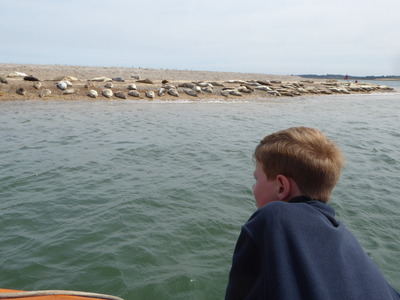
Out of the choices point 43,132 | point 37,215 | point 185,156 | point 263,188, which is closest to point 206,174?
point 185,156

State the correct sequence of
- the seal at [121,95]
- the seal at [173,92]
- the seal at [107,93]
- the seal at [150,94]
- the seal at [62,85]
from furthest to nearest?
the seal at [173,92] < the seal at [150,94] < the seal at [121,95] < the seal at [107,93] < the seal at [62,85]

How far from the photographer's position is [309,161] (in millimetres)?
1589

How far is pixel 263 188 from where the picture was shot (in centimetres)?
178

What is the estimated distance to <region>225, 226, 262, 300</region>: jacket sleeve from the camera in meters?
1.40

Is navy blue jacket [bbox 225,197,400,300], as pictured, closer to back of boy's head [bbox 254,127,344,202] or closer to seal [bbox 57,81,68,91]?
back of boy's head [bbox 254,127,344,202]

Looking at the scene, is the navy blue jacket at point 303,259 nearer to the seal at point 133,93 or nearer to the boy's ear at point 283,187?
the boy's ear at point 283,187

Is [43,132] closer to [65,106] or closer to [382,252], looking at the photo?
[65,106]

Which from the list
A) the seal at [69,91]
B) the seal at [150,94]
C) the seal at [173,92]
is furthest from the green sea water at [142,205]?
the seal at [173,92]

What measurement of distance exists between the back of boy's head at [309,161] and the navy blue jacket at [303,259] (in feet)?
0.67

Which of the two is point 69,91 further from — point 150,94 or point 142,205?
point 142,205

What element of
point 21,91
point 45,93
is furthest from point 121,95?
point 21,91

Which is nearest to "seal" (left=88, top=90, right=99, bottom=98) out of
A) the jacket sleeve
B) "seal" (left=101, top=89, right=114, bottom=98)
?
"seal" (left=101, top=89, right=114, bottom=98)

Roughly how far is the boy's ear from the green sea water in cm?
227

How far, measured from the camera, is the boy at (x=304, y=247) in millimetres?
1266
